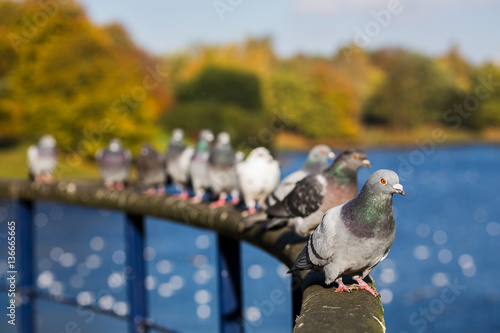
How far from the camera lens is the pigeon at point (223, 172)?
693cm

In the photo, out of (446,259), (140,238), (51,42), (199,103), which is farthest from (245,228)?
(199,103)

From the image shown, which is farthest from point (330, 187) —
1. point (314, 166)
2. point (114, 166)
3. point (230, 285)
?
point (114, 166)

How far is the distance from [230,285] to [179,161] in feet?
6.93

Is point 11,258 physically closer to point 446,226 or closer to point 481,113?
point 446,226

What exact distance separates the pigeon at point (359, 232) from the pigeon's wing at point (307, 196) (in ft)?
2.80

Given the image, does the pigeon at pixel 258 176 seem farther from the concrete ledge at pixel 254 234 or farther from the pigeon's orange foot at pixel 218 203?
the pigeon's orange foot at pixel 218 203

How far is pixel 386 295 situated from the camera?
2217cm

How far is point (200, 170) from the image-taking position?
7.34m

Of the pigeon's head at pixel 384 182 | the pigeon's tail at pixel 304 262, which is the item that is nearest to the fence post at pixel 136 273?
the pigeon's tail at pixel 304 262

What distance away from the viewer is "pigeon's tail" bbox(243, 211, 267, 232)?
17.6 ft

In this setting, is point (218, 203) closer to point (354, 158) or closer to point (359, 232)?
point (354, 158)

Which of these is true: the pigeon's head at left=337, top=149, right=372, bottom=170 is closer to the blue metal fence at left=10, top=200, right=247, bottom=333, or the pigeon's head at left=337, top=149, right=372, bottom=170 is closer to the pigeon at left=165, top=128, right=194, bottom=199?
the blue metal fence at left=10, top=200, right=247, bottom=333

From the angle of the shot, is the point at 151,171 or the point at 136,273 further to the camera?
the point at 151,171

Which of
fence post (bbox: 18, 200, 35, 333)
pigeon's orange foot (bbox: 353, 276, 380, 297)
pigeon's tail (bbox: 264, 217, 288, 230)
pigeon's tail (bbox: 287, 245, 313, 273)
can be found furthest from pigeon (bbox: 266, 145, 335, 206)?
fence post (bbox: 18, 200, 35, 333)
